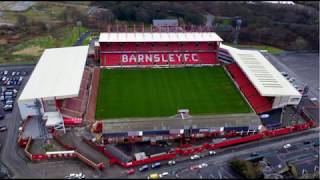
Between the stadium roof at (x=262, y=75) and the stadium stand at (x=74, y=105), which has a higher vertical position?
the stadium roof at (x=262, y=75)

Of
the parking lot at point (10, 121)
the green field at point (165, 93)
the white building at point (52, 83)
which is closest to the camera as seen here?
the parking lot at point (10, 121)

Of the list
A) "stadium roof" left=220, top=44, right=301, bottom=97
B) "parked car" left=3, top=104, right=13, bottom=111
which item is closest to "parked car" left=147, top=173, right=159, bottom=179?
"stadium roof" left=220, top=44, right=301, bottom=97

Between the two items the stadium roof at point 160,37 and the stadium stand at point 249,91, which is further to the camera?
the stadium roof at point 160,37

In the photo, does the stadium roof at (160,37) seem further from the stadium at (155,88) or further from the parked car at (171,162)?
the parked car at (171,162)

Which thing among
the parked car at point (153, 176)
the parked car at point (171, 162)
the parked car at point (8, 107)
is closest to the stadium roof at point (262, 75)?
the parked car at point (171, 162)

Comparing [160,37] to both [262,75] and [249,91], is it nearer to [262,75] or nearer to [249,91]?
[249,91]

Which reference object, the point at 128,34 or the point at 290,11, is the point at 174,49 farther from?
the point at 290,11
